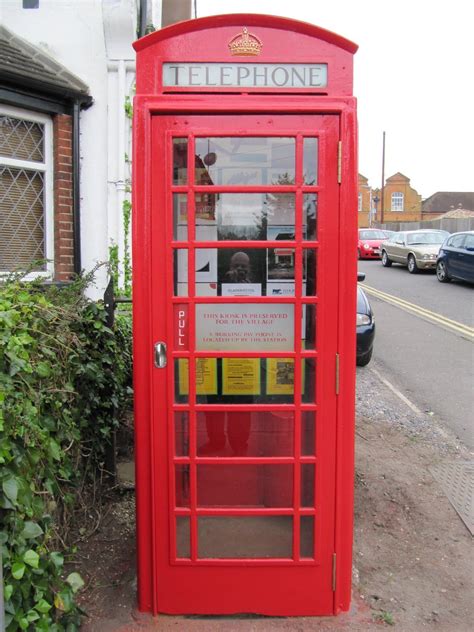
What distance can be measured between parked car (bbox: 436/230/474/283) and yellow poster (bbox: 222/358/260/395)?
15.1m

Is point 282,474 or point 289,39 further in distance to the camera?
point 282,474

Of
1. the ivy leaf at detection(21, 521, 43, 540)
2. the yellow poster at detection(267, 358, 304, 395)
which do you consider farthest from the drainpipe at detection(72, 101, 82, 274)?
the ivy leaf at detection(21, 521, 43, 540)

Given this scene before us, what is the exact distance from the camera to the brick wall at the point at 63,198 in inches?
231

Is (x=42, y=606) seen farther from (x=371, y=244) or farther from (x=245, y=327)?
(x=371, y=244)

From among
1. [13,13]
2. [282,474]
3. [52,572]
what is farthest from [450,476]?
[13,13]

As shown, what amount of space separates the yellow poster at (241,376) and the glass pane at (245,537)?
65 cm

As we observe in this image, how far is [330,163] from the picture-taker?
9.16 ft

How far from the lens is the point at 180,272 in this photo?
9.39ft

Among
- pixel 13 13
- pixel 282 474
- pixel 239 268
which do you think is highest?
pixel 13 13

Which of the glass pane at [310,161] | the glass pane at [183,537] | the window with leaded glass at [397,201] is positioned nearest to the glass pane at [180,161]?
the glass pane at [310,161]

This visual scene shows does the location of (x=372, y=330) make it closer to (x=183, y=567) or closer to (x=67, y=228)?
(x=67, y=228)

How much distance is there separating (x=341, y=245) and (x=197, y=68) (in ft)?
3.56

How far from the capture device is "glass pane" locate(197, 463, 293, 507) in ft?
9.87

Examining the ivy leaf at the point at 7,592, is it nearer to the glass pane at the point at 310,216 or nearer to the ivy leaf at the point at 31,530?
the ivy leaf at the point at 31,530
